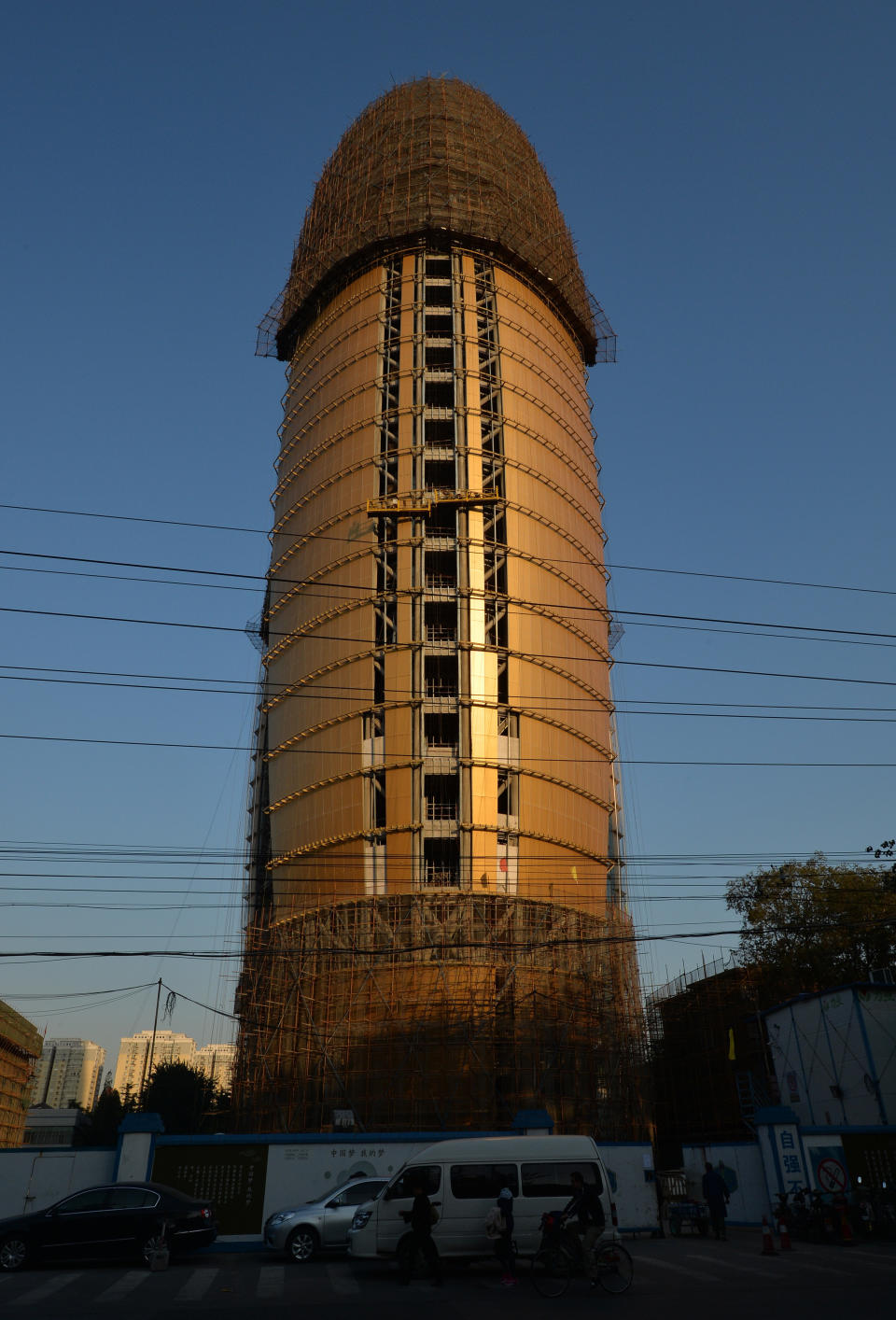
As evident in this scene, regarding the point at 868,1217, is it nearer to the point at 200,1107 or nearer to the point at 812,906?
the point at 812,906

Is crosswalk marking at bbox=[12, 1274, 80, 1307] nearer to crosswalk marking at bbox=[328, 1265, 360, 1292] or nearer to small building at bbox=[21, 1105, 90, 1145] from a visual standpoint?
crosswalk marking at bbox=[328, 1265, 360, 1292]

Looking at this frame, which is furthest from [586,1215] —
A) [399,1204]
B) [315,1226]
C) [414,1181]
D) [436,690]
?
[436,690]

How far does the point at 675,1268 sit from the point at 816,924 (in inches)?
1179

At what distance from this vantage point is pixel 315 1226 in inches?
639

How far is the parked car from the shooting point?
15.1m

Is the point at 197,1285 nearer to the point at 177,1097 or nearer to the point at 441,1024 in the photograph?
the point at 441,1024

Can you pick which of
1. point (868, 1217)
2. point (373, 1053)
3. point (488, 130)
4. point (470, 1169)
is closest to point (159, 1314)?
point (470, 1169)

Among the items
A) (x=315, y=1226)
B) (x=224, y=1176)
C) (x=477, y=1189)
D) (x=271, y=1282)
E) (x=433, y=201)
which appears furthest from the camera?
(x=433, y=201)

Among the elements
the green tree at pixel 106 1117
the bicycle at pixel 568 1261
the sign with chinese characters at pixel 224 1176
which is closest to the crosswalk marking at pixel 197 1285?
the sign with chinese characters at pixel 224 1176

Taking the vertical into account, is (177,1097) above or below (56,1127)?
below

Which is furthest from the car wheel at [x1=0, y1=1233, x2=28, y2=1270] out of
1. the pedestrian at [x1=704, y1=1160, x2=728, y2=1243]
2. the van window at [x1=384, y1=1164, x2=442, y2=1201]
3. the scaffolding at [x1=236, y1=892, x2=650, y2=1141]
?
the scaffolding at [x1=236, y1=892, x2=650, y2=1141]

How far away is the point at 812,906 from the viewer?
1692 inches

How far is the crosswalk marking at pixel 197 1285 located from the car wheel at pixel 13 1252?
2593mm

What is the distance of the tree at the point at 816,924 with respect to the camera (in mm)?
40812
